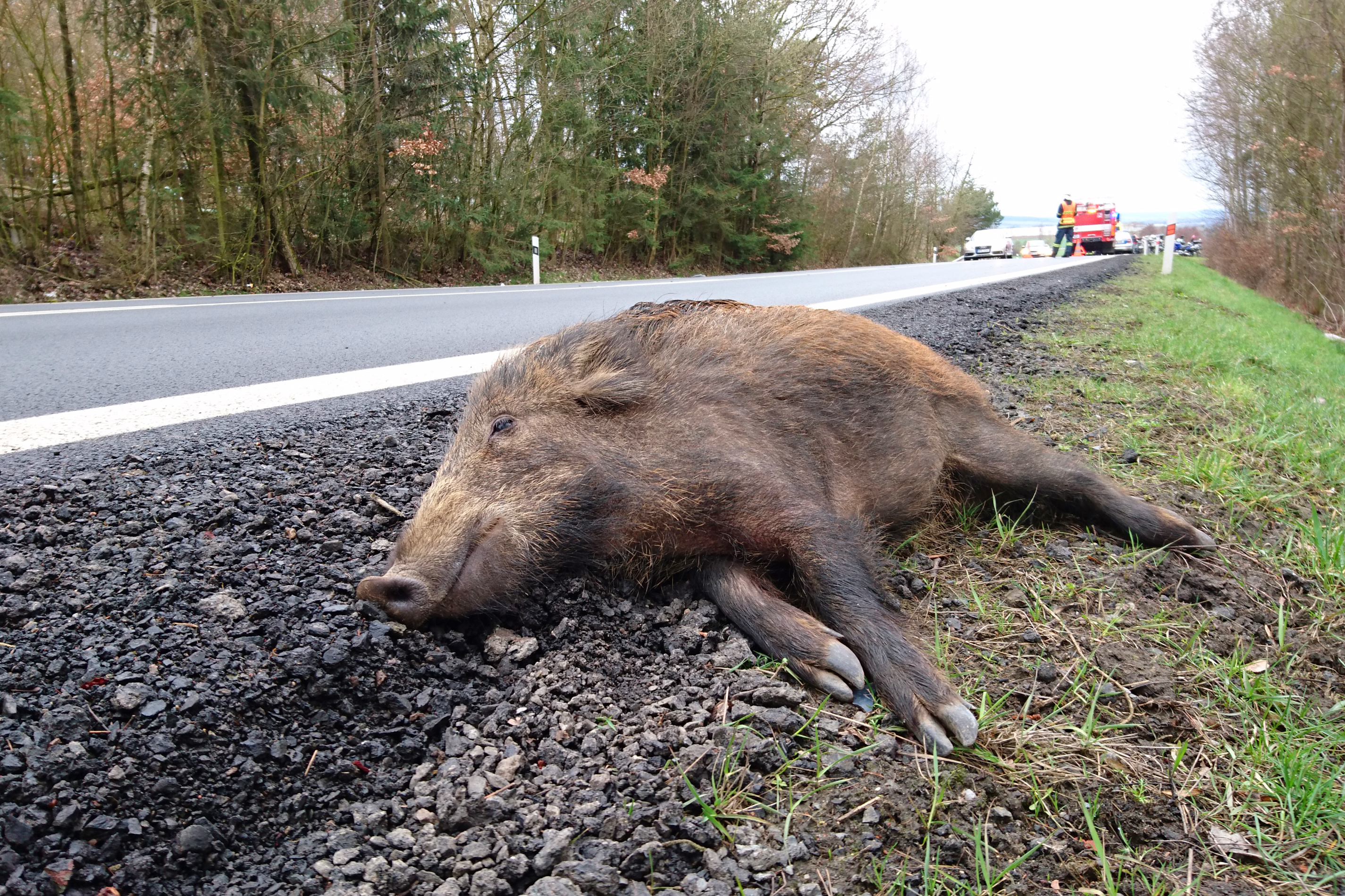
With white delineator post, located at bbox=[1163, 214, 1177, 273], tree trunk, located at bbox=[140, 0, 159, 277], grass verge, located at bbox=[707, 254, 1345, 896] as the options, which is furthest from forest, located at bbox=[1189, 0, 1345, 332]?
tree trunk, located at bbox=[140, 0, 159, 277]

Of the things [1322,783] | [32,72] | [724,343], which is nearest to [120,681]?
[724,343]

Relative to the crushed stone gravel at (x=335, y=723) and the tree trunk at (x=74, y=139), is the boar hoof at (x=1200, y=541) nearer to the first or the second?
the crushed stone gravel at (x=335, y=723)

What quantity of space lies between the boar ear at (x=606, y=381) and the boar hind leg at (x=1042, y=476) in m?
1.36

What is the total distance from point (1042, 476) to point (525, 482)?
207 centimetres

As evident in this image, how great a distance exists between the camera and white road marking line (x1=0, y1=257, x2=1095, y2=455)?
10.6 ft

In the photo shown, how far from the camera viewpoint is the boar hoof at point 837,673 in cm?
226

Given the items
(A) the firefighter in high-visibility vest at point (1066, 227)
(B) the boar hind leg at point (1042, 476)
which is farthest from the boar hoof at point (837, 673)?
(A) the firefighter in high-visibility vest at point (1066, 227)

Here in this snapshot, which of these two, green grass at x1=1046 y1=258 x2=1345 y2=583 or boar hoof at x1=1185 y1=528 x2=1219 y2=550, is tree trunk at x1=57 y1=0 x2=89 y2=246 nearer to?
green grass at x1=1046 y1=258 x2=1345 y2=583

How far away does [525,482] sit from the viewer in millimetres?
2551

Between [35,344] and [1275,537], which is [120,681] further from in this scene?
[35,344]

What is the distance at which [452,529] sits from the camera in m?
2.38

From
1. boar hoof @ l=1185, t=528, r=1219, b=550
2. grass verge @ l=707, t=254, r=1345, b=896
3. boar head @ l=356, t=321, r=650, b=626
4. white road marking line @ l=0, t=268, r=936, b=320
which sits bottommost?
grass verge @ l=707, t=254, r=1345, b=896

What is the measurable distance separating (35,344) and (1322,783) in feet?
24.5

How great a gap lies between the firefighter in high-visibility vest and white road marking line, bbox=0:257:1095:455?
1543 inches
